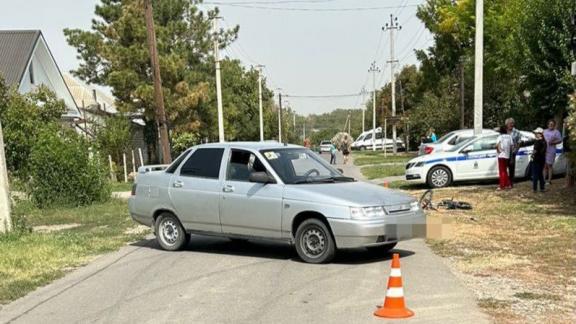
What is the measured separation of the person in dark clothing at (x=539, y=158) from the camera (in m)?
16.3

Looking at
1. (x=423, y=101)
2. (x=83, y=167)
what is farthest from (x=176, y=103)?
(x=423, y=101)

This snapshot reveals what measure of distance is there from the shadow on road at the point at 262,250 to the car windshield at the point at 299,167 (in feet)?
3.43

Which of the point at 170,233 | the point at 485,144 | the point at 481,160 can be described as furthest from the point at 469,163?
the point at 170,233

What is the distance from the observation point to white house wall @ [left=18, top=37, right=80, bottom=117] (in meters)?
32.8

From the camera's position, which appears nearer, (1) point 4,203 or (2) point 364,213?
(2) point 364,213

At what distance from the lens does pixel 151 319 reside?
6.71m

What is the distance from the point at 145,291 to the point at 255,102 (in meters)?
62.2

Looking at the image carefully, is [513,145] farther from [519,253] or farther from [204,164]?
[204,164]

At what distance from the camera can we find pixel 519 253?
980cm

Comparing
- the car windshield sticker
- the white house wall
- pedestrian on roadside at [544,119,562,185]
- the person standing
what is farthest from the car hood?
the white house wall

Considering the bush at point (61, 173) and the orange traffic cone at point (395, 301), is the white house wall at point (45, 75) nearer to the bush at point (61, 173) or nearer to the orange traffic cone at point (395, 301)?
the bush at point (61, 173)

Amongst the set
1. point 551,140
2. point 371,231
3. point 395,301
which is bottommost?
point 395,301

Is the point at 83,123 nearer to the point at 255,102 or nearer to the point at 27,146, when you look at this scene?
the point at 27,146

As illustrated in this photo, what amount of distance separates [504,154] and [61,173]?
12.2m
